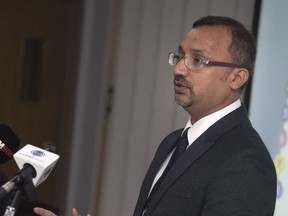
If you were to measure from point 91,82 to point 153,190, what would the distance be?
1.92 m

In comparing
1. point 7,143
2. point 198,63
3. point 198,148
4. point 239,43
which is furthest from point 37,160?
point 239,43

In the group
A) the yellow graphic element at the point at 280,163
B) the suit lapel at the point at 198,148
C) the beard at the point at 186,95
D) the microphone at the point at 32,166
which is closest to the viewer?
the microphone at the point at 32,166

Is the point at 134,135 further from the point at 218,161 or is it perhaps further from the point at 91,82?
the point at 218,161

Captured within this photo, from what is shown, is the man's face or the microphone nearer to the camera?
the microphone

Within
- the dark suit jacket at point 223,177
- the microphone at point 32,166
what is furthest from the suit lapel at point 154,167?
the microphone at point 32,166

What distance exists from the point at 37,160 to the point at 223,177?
18.2 inches

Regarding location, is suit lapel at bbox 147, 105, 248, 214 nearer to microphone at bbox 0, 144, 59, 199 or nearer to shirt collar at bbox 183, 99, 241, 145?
shirt collar at bbox 183, 99, 241, 145

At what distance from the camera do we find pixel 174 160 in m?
1.51

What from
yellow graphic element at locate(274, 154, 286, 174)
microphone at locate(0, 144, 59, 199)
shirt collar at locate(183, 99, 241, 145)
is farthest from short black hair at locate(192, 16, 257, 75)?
yellow graphic element at locate(274, 154, 286, 174)

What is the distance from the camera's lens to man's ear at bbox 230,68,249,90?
4.85 feet

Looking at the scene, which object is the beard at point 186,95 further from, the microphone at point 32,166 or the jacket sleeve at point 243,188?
the microphone at point 32,166

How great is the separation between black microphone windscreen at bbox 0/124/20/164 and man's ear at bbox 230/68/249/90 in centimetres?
65

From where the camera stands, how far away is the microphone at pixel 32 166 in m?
1.16

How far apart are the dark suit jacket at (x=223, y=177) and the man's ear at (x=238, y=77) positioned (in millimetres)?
74
